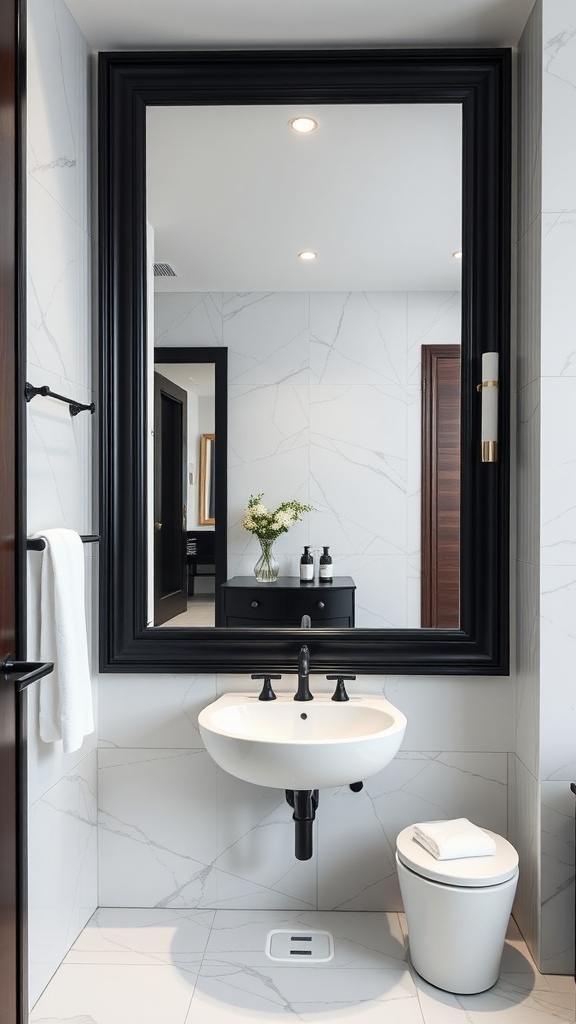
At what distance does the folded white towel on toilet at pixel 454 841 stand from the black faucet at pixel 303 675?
1.51 ft

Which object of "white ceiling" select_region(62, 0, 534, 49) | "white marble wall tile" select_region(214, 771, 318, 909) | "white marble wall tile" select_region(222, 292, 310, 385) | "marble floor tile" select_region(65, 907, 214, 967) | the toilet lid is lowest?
"marble floor tile" select_region(65, 907, 214, 967)

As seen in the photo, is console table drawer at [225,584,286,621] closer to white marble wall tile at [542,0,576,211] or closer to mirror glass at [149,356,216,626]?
mirror glass at [149,356,216,626]

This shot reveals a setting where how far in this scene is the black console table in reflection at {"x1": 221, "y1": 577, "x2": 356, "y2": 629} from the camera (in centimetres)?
Result: 221

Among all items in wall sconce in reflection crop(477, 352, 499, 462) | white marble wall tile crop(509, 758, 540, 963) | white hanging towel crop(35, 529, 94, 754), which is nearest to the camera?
white hanging towel crop(35, 529, 94, 754)

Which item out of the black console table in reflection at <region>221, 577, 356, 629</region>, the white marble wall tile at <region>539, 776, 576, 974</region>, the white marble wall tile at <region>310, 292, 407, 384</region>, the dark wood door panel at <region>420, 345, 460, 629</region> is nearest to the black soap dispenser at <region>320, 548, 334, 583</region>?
the black console table in reflection at <region>221, 577, 356, 629</region>

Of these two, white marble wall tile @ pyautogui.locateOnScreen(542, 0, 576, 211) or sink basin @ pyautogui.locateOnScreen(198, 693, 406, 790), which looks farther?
white marble wall tile @ pyautogui.locateOnScreen(542, 0, 576, 211)

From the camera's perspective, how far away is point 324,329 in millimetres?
2213

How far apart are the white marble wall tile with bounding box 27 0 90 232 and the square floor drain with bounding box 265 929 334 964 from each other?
204 centimetres

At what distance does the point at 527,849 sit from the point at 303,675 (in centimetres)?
76

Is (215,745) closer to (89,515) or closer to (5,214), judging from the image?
(89,515)

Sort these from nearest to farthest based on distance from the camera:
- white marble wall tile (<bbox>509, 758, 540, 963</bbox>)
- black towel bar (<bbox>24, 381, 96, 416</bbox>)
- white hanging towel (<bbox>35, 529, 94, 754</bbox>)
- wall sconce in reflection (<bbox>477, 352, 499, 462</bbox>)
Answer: black towel bar (<bbox>24, 381, 96, 416</bbox>) → white hanging towel (<bbox>35, 529, 94, 754</bbox>) → white marble wall tile (<bbox>509, 758, 540, 963</bbox>) → wall sconce in reflection (<bbox>477, 352, 499, 462</bbox>)

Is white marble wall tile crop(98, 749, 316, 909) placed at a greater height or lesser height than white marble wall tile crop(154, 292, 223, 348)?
lesser

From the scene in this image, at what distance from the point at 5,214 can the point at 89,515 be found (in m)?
0.94

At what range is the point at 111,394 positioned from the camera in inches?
86.9
